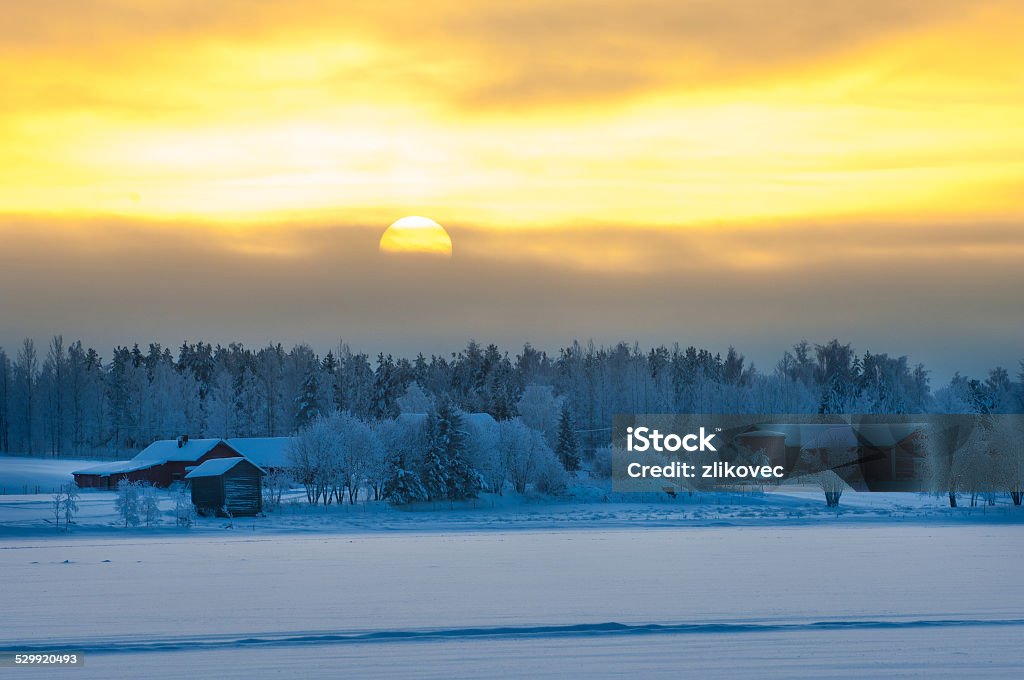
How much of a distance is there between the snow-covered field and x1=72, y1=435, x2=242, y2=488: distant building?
121 feet

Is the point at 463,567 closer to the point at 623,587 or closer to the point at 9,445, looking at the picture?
the point at 623,587

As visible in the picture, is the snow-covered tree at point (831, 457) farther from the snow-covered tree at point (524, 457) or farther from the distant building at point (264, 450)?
the distant building at point (264, 450)

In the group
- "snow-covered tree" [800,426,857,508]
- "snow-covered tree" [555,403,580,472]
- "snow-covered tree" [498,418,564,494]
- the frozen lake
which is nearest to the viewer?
the frozen lake

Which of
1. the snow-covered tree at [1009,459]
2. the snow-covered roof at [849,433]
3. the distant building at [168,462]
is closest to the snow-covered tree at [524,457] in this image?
the snow-covered roof at [849,433]

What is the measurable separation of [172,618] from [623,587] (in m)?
11.8

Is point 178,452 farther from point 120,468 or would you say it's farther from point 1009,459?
point 1009,459

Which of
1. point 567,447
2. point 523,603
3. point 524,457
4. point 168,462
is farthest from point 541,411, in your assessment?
point 523,603

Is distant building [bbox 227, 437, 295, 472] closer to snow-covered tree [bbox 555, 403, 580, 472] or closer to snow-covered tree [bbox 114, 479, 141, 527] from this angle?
snow-covered tree [bbox 555, 403, 580, 472]

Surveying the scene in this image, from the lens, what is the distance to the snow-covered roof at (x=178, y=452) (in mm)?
91125

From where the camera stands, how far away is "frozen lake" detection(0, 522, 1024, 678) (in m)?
19.5

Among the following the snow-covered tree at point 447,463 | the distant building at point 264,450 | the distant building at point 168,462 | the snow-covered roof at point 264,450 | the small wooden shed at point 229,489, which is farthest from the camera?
the snow-covered roof at point 264,450

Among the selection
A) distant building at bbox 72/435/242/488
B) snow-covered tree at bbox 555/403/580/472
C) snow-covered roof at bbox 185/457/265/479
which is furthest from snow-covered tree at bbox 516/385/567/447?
snow-covered roof at bbox 185/457/265/479

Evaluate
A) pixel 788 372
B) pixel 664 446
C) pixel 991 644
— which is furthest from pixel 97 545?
pixel 788 372

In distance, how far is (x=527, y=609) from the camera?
25391 millimetres
